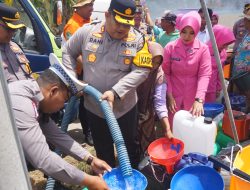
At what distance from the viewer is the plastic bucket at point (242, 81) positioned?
12.7 ft

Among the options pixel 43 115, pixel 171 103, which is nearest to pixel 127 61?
pixel 43 115

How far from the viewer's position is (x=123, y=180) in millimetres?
1975

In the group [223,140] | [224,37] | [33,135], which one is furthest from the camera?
[224,37]

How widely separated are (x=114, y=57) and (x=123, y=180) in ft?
3.09

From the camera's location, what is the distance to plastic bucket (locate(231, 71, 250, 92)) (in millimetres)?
3861

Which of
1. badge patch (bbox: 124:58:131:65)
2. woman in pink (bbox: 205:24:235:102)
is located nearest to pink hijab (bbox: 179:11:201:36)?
woman in pink (bbox: 205:24:235:102)

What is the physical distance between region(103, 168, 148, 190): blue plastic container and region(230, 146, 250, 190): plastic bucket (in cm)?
51

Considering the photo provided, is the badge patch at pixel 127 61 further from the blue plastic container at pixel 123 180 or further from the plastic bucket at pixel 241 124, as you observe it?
the plastic bucket at pixel 241 124

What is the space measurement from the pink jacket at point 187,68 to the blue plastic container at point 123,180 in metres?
A: 1.29

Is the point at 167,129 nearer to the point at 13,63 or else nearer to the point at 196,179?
the point at 196,179

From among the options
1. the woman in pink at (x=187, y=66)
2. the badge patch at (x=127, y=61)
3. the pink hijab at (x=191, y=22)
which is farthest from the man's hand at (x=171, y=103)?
the badge patch at (x=127, y=61)

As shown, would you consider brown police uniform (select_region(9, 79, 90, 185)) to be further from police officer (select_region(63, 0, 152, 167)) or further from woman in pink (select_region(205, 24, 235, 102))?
woman in pink (select_region(205, 24, 235, 102))

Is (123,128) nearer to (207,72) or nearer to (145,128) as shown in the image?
(145,128)

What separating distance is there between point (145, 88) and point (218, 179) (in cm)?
124
